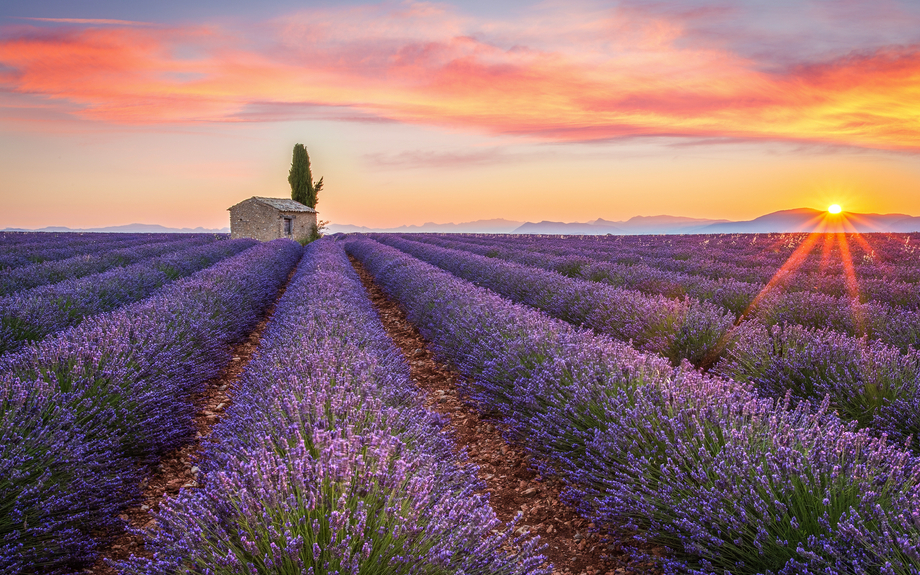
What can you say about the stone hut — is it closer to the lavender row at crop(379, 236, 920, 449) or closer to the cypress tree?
the cypress tree

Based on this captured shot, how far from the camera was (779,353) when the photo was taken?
12.8ft

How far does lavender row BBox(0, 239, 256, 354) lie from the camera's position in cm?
498

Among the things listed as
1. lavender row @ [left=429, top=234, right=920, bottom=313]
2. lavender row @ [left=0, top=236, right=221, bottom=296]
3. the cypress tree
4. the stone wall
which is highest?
the cypress tree

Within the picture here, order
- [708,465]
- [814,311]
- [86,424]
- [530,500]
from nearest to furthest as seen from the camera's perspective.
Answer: [708,465] → [86,424] → [530,500] → [814,311]

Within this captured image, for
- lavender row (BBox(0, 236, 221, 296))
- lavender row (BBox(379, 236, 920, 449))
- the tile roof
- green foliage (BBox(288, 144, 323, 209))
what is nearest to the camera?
lavender row (BBox(379, 236, 920, 449))

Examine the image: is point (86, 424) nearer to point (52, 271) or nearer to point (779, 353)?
point (779, 353)

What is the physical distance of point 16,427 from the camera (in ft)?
7.74

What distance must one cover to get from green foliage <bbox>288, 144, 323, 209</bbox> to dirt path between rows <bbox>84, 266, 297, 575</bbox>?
35.3m

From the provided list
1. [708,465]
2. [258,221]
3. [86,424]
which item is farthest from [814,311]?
[258,221]

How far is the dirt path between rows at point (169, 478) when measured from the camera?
8.19ft

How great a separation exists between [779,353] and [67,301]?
25.5 ft

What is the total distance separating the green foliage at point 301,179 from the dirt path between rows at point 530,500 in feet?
119

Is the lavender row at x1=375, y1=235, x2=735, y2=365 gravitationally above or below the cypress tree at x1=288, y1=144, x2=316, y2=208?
below

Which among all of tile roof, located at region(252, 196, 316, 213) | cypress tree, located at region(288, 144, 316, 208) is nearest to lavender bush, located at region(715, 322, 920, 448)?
tile roof, located at region(252, 196, 316, 213)
